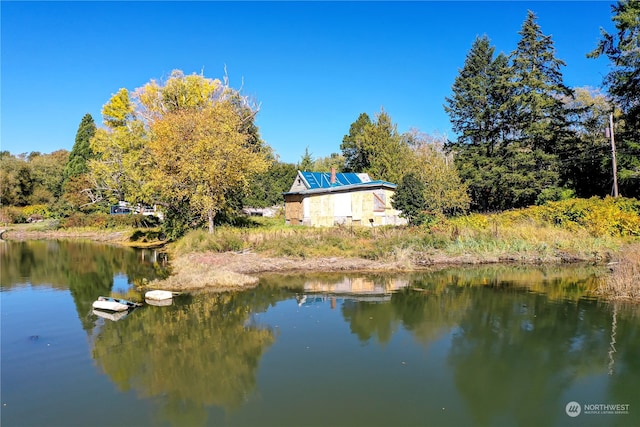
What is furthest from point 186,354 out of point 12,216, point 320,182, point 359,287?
point 12,216

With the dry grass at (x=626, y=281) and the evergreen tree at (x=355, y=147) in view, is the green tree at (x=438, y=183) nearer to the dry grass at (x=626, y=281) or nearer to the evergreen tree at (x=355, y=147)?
the dry grass at (x=626, y=281)

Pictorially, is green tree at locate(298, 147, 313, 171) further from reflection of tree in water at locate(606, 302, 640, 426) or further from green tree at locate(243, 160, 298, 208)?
reflection of tree in water at locate(606, 302, 640, 426)

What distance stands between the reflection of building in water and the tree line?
9.64 metres

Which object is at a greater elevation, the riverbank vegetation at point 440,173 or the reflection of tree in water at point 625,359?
the riverbank vegetation at point 440,173

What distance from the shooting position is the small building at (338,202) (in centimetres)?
2991

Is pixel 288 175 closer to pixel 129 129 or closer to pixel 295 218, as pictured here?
pixel 295 218

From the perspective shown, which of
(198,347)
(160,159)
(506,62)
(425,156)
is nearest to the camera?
(198,347)

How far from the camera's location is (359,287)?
49.9 feet

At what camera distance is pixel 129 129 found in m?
31.6

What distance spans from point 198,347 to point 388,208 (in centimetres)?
2200

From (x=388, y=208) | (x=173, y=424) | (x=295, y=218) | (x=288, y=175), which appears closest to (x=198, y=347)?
(x=173, y=424)

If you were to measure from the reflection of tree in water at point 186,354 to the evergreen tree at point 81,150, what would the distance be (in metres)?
36.8

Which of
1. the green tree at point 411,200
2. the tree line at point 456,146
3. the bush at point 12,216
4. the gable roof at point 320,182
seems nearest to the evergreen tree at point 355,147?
the tree line at point 456,146

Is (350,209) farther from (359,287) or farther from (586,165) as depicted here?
(586,165)
